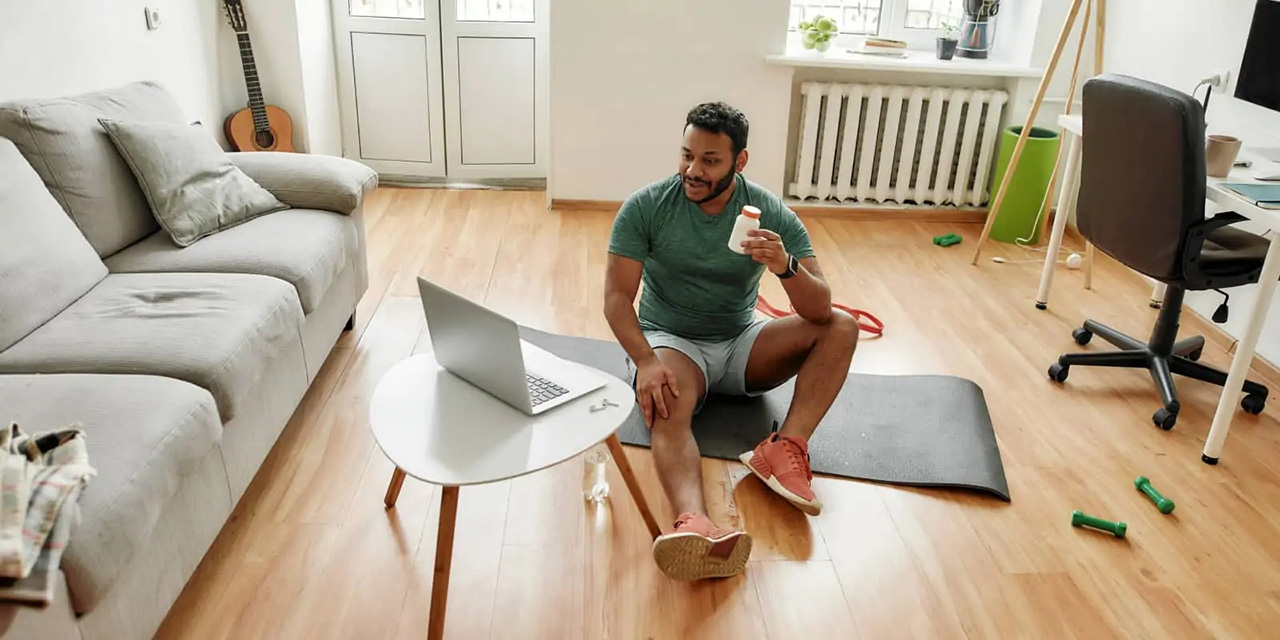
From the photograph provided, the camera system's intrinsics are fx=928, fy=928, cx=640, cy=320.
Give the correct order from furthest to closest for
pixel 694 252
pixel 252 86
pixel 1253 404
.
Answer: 1. pixel 252 86
2. pixel 1253 404
3. pixel 694 252

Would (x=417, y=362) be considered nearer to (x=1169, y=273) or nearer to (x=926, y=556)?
(x=926, y=556)

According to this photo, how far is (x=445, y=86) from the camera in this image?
177 inches

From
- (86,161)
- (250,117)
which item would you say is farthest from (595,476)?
(250,117)

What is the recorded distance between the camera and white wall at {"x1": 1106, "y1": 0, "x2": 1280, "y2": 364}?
300cm

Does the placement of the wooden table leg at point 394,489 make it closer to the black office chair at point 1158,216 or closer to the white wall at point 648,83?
the black office chair at point 1158,216

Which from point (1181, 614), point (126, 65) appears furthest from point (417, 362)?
point (126, 65)

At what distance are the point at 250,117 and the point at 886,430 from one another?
2.95m

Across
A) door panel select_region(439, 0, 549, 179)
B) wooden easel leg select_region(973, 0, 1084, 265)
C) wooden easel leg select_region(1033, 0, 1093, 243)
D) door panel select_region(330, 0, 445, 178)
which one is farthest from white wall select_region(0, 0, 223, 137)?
wooden easel leg select_region(1033, 0, 1093, 243)

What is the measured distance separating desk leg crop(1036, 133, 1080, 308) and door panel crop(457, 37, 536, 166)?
2461mm

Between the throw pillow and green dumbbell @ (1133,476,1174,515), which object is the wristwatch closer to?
green dumbbell @ (1133,476,1174,515)

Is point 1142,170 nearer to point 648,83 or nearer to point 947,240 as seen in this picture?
point 947,240

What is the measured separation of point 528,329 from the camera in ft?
10.1

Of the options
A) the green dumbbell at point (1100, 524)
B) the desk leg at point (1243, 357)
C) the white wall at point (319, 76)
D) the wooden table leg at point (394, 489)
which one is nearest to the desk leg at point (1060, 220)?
the desk leg at point (1243, 357)

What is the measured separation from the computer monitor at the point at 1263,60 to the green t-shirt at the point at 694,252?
5.21ft
